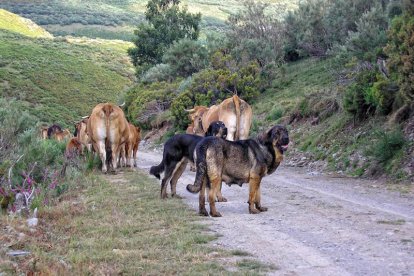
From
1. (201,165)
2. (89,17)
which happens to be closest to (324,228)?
(201,165)

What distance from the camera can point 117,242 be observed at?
7406 millimetres

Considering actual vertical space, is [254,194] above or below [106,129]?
below

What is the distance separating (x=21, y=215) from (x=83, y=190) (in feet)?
11.9

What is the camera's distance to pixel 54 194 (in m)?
12.2

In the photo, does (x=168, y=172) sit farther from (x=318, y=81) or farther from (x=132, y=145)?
(x=318, y=81)

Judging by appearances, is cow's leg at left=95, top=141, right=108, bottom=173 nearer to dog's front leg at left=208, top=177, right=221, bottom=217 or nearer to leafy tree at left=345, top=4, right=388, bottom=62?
dog's front leg at left=208, top=177, right=221, bottom=217

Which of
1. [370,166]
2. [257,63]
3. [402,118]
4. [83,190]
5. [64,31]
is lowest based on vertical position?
[83,190]

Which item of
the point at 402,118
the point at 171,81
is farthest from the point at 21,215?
the point at 171,81

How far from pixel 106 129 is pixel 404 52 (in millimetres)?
7969

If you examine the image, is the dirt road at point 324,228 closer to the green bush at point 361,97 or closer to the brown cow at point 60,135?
the green bush at point 361,97

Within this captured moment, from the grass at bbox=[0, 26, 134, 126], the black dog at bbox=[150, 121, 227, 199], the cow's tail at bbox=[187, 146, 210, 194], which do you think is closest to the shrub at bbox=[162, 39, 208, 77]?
the grass at bbox=[0, 26, 134, 126]

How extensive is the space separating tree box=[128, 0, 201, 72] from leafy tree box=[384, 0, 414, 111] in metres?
37.8

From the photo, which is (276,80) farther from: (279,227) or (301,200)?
(279,227)

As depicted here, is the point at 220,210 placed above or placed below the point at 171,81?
below
